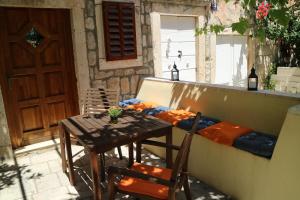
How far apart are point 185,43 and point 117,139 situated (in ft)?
14.3

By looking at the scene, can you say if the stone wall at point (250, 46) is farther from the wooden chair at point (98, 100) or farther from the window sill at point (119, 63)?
the wooden chair at point (98, 100)

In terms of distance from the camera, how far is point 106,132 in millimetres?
2701

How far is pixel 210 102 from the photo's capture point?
3.83 meters

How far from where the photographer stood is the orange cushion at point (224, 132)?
2.89 metres

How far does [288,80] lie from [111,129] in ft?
20.4

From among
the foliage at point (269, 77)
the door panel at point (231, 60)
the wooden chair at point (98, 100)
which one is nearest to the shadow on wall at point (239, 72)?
the door panel at point (231, 60)

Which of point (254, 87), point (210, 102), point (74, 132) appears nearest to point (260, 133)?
point (254, 87)

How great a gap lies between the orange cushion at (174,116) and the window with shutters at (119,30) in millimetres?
1694

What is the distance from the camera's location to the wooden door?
4.21m

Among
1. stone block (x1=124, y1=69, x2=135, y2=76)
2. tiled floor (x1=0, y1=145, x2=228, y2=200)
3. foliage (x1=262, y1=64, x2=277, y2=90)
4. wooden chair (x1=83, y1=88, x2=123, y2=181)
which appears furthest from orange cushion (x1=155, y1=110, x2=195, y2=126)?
foliage (x1=262, y1=64, x2=277, y2=90)

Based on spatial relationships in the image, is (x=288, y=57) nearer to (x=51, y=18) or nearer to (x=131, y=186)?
(x=51, y=18)

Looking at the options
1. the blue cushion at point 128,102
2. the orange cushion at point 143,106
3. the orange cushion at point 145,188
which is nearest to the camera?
the orange cushion at point 145,188

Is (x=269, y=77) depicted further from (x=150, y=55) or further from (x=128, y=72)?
(x=128, y=72)

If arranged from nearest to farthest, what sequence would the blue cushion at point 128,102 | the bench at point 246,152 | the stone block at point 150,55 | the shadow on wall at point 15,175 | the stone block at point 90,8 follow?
the bench at point 246,152 < the shadow on wall at point 15,175 < the stone block at point 90,8 < the blue cushion at point 128,102 < the stone block at point 150,55
